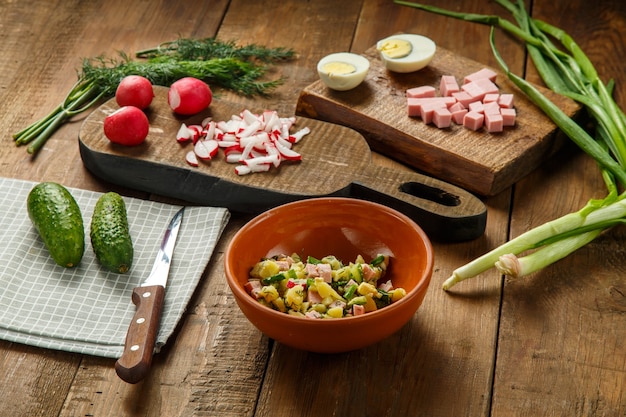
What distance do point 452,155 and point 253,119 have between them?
0.65 m

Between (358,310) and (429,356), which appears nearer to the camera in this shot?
(358,310)

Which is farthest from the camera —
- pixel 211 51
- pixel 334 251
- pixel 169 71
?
pixel 211 51

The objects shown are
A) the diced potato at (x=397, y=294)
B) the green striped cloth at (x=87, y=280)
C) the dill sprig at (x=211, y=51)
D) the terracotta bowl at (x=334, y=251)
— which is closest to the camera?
the terracotta bowl at (x=334, y=251)

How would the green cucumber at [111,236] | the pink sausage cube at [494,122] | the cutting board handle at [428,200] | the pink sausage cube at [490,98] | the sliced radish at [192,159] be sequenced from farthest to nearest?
the pink sausage cube at [490,98] → the pink sausage cube at [494,122] → the sliced radish at [192,159] → the cutting board handle at [428,200] → the green cucumber at [111,236]

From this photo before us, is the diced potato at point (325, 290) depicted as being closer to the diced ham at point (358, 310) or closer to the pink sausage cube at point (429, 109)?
the diced ham at point (358, 310)

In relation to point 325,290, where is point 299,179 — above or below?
below

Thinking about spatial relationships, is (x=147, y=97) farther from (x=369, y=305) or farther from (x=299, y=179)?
(x=369, y=305)

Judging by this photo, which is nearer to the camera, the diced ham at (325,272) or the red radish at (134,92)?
the diced ham at (325,272)

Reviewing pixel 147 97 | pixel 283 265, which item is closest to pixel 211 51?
pixel 147 97

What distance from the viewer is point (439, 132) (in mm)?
2742

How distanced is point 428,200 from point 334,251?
0.38 metres

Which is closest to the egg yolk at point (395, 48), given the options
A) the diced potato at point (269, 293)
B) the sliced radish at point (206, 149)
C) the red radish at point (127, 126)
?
Answer: the sliced radish at point (206, 149)

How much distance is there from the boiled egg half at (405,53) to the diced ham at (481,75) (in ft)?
0.55

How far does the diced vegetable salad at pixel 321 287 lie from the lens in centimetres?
193
